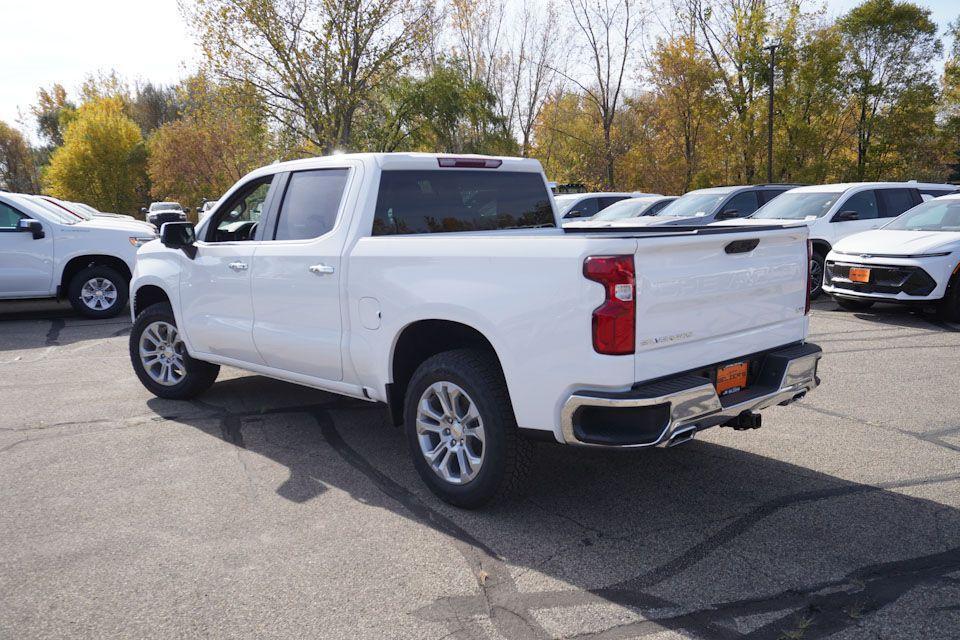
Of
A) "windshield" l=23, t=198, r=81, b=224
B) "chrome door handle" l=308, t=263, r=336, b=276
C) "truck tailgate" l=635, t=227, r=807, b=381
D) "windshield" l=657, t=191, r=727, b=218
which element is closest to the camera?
"truck tailgate" l=635, t=227, r=807, b=381

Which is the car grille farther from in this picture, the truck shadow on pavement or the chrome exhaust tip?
the chrome exhaust tip

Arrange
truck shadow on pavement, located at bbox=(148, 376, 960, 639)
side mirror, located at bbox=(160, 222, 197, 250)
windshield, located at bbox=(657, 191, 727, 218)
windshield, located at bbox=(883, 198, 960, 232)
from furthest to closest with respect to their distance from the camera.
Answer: windshield, located at bbox=(657, 191, 727, 218) → windshield, located at bbox=(883, 198, 960, 232) → side mirror, located at bbox=(160, 222, 197, 250) → truck shadow on pavement, located at bbox=(148, 376, 960, 639)

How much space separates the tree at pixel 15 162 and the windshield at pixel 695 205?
67.7 m

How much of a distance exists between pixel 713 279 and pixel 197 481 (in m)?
3.29

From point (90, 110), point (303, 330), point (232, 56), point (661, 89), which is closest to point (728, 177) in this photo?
point (661, 89)

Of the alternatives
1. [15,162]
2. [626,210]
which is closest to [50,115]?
[15,162]

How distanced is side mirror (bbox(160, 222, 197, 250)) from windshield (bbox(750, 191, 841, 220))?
9.43m

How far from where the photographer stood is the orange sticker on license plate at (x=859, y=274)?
30.8ft

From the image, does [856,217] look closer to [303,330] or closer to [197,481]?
[303,330]

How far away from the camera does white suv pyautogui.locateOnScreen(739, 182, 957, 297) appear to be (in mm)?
11539

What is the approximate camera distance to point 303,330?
4.75 meters

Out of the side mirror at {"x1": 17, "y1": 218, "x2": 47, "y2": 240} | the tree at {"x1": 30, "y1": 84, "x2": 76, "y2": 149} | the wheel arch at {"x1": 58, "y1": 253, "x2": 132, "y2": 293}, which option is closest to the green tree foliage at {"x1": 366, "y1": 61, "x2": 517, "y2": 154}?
the wheel arch at {"x1": 58, "y1": 253, "x2": 132, "y2": 293}

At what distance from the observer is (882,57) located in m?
37.8

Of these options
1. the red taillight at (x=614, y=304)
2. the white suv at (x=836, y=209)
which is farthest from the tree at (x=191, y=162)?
the red taillight at (x=614, y=304)
